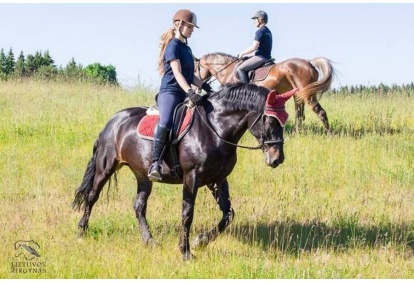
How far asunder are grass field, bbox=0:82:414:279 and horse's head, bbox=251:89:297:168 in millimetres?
1172

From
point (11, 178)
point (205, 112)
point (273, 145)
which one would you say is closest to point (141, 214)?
point (205, 112)

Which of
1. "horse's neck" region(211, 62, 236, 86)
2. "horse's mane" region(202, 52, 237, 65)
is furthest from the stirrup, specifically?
"horse's mane" region(202, 52, 237, 65)

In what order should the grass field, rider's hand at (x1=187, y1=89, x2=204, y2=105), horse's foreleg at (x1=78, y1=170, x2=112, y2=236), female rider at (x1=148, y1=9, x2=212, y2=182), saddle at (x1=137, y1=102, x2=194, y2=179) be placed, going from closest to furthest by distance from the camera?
1. the grass field
2. rider's hand at (x1=187, y1=89, x2=204, y2=105)
3. female rider at (x1=148, y1=9, x2=212, y2=182)
4. saddle at (x1=137, y1=102, x2=194, y2=179)
5. horse's foreleg at (x1=78, y1=170, x2=112, y2=236)

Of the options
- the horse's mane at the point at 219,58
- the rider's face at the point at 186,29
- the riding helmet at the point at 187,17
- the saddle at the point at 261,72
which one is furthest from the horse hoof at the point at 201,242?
the horse's mane at the point at 219,58

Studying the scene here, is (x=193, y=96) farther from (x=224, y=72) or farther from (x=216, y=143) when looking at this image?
(x=224, y=72)

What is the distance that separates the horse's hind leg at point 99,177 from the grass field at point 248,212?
222 millimetres

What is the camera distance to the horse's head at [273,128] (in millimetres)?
6336

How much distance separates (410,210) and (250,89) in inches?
132

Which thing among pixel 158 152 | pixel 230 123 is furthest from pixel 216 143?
pixel 158 152

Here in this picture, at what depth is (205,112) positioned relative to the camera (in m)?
6.89

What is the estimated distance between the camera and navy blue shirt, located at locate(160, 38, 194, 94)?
680 centimetres

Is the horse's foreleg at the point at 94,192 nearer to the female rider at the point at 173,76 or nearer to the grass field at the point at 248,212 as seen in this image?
the grass field at the point at 248,212

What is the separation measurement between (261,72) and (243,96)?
8.17 m

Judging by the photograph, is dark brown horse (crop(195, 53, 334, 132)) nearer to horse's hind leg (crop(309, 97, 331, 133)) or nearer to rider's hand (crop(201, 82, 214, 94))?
horse's hind leg (crop(309, 97, 331, 133))
